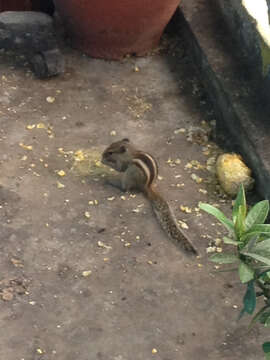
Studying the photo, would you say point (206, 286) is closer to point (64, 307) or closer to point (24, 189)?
point (64, 307)

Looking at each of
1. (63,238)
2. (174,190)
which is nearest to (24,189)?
(63,238)

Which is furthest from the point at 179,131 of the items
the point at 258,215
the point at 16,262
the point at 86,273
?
the point at 258,215

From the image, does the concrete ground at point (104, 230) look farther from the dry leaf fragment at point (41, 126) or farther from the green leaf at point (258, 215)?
the green leaf at point (258, 215)

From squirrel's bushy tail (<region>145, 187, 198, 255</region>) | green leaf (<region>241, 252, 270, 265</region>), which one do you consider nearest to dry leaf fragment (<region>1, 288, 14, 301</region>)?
squirrel's bushy tail (<region>145, 187, 198, 255</region>)

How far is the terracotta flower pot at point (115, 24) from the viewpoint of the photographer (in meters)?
6.91

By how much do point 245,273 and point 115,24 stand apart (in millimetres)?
4161

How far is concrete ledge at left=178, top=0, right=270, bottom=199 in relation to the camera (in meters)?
5.69

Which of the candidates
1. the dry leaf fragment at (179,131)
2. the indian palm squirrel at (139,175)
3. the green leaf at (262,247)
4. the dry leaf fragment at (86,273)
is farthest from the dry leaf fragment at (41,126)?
the green leaf at (262,247)

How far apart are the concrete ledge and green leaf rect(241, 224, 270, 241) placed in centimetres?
212

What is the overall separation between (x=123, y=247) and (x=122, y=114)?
175cm

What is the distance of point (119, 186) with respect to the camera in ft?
18.9

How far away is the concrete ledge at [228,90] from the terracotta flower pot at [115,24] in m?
0.34

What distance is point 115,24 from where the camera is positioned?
7027 millimetres

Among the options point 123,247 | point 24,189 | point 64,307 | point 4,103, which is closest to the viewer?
point 64,307
